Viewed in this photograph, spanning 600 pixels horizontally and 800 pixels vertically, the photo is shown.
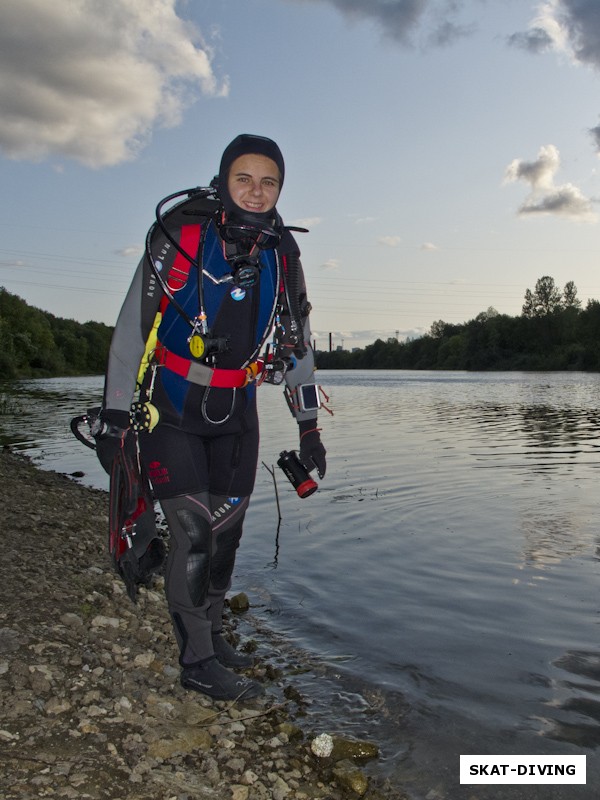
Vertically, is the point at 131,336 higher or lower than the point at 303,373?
higher

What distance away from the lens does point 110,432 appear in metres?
A: 3.81

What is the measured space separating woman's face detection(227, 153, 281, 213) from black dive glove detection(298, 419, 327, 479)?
4.64 feet

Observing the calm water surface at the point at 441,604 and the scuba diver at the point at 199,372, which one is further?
the calm water surface at the point at 441,604

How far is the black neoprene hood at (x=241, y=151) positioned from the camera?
403cm

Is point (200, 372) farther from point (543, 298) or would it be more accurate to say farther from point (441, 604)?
point (543, 298)

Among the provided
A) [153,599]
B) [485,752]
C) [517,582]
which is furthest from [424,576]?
[485,752]

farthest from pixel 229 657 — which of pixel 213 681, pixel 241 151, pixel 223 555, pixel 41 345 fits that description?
pixel 41 345

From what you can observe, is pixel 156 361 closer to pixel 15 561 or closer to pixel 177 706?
pixel 177 706

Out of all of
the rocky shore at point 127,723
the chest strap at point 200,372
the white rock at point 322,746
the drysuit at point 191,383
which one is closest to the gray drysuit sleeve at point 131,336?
the drysuit at point 191,383

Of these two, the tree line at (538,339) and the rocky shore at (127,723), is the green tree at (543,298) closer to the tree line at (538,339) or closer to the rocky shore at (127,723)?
the tree line at (538,339)

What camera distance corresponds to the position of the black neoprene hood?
4.03m

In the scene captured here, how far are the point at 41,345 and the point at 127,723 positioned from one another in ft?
359

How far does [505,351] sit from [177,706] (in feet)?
438

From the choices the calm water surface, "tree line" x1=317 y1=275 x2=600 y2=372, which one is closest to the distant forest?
"tree line" x1=317 y1=275 x2=600 y2=372
